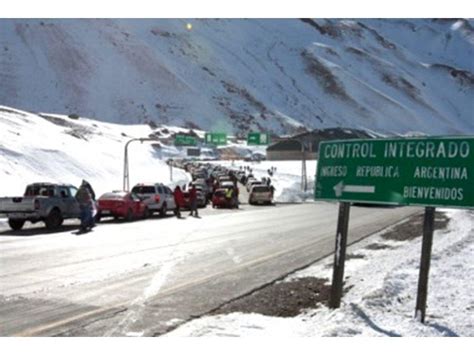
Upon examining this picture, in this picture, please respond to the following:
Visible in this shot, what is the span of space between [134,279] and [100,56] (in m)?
182

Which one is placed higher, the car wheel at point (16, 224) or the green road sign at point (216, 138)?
the green road sign at point (216, 138)

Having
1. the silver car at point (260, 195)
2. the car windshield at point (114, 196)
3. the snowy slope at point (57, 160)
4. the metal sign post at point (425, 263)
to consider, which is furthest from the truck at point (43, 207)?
the silver car at point (260, 195)

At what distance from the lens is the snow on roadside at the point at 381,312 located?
24.4 feet

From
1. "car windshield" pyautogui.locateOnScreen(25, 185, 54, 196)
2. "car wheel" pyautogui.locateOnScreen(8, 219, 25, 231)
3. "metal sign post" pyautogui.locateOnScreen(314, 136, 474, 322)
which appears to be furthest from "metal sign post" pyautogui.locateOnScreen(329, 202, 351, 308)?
"car windshield" pyautogui.locateOnScreen(25, 185, 54, 196)

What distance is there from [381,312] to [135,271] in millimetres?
5443

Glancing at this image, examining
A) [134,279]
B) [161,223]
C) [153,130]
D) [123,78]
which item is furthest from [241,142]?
[134,279]

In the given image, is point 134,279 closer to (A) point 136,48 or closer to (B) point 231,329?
(B) point 231,329

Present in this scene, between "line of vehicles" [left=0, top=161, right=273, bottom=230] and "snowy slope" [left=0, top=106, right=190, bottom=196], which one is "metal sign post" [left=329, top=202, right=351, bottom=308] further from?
"snowy slope" [left=0, top=106, right=190, bottom=196]

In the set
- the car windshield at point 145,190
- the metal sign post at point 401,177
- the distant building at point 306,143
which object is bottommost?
the car windshield at point 145,190

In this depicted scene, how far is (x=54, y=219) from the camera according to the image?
22344 millimetres

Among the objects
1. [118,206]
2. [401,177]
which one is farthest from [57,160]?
[401,177]

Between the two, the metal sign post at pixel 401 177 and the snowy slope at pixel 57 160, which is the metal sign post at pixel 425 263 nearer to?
the metal sign post at pixel 401 177

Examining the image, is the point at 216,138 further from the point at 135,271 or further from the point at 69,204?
the point at 135,271

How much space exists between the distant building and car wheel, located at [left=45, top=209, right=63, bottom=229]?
337ft
